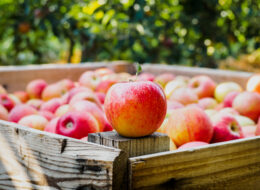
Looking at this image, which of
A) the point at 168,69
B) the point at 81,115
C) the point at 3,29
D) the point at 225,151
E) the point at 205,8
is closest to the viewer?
the point at 225,151

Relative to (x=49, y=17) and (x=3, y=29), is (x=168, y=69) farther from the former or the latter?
(x=3, y=29)

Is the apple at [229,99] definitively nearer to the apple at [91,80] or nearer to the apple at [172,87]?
the apple at [172,87]

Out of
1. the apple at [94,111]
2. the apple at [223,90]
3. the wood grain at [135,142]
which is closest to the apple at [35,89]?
the apple at [94,111]

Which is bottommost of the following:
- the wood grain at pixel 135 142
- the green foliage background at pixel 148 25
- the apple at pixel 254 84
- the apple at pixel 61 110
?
the wood grain at pixel 135 142

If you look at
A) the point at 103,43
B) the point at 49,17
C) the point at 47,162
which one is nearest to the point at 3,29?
the point at 49,17

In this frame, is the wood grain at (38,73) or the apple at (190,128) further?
the wood grain at (38,73)

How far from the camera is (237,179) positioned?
1.28m

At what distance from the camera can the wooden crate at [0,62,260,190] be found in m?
1.02

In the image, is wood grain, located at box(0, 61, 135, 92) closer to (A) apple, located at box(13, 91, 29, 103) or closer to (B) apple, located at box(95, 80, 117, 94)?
(A) apple, located at box(13, 91, 29, 103)

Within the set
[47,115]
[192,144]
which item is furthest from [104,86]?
[192,144]

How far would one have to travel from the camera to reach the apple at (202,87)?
267 centimetres

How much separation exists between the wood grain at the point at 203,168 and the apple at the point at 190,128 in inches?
11.5

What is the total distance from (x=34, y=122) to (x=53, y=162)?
0.71m

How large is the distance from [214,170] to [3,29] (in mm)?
4594
